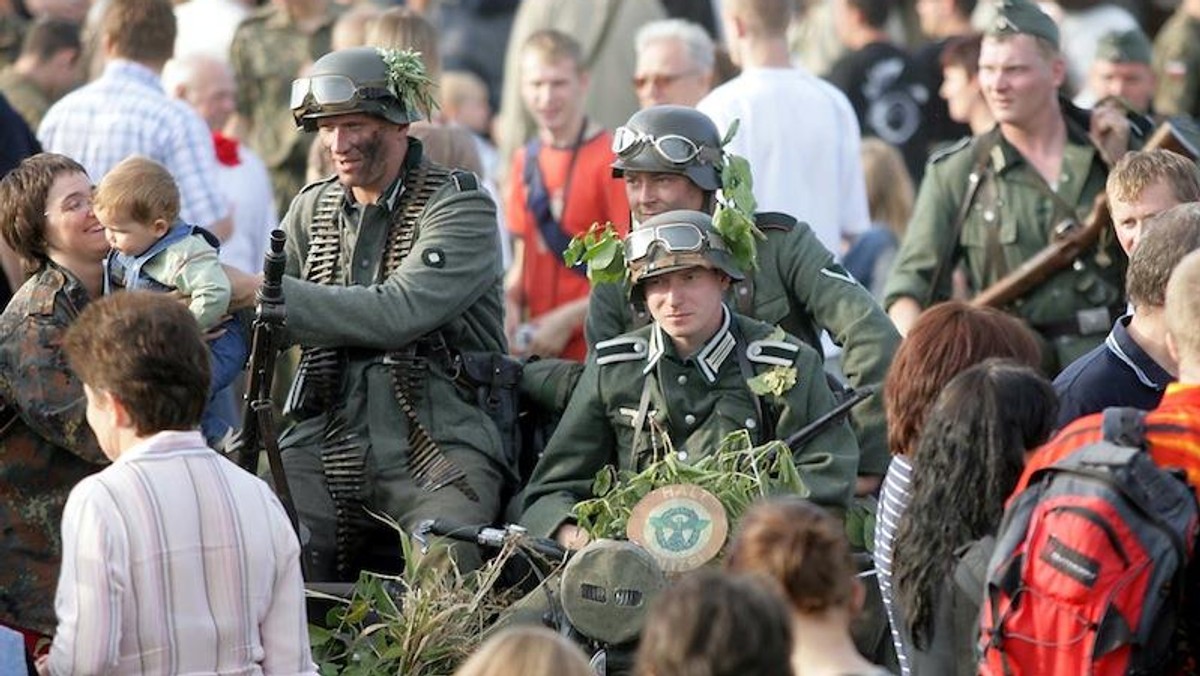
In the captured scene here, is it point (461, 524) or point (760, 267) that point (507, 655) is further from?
point (760, 267)

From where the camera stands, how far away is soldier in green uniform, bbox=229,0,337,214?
43.5ft

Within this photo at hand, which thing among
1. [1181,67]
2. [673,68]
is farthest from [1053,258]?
[1181,67]

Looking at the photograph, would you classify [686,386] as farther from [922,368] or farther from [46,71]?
[46,71]

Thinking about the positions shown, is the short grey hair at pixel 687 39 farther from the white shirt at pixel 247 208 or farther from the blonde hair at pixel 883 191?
the white shirt at pixel 247 208

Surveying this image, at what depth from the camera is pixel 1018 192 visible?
10.4 meters

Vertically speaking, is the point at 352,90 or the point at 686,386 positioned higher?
the point at 352,90

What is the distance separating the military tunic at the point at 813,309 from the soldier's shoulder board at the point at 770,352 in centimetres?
54

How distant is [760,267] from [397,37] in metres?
3.00

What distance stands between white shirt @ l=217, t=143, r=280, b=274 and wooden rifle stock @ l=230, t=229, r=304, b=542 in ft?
12.8

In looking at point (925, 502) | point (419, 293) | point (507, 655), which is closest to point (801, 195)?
point (419, 293)

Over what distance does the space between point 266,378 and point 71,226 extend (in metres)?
0.75

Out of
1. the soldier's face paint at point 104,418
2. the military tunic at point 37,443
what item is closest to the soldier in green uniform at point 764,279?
the military tunic at point 37,443

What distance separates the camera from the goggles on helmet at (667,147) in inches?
338

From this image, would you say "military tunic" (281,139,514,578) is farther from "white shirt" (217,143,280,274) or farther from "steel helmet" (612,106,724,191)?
"white shirt" (217,143,280,274)
